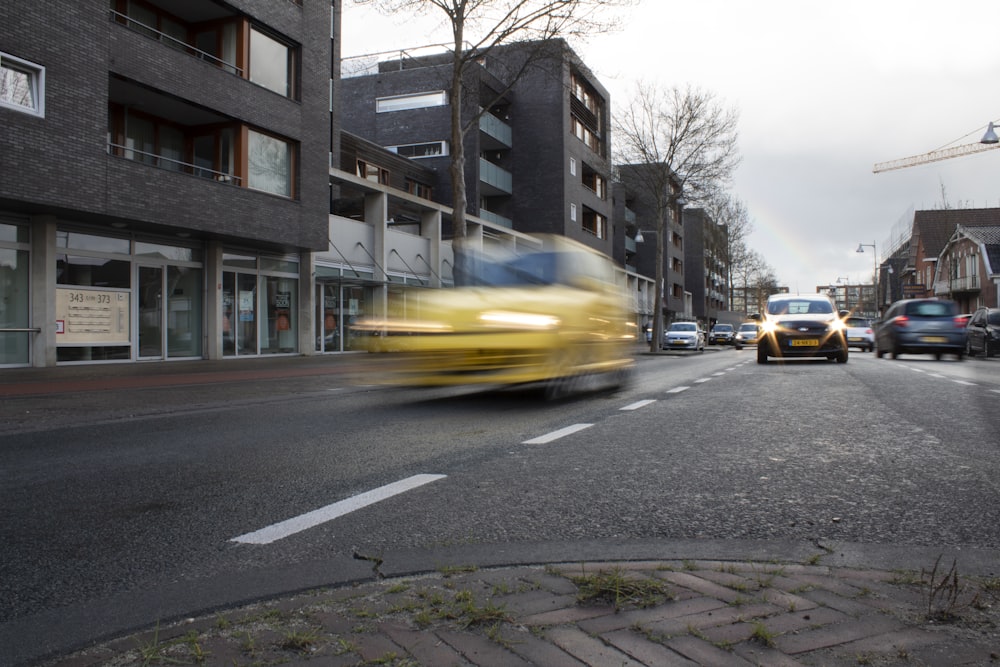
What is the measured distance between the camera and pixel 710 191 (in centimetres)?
4112

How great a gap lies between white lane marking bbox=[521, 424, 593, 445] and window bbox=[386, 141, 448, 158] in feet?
119

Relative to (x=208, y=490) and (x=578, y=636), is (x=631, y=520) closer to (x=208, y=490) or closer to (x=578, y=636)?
(x=578, y=636)

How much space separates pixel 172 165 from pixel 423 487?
1843 centimetres

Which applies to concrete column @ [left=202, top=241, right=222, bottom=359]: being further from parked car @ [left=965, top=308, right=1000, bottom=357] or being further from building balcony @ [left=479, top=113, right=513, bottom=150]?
parked car @ [left=965, top=308, right=1000, bottom=357]

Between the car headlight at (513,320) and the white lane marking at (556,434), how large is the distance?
1.79 m

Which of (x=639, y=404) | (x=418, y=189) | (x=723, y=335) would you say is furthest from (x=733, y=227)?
(x=639, y=404)

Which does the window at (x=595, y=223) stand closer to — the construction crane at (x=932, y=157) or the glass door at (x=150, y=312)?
the glass door at (x=150, y=312)

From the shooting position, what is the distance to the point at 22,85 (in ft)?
50.7

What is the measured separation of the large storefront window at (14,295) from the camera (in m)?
16.4

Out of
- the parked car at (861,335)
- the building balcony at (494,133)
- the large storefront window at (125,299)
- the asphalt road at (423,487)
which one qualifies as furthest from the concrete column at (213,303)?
the parked car at (861,335)

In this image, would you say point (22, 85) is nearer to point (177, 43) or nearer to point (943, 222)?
point (177, 43)

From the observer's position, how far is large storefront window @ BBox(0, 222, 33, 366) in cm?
1642

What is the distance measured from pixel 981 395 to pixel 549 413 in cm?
583

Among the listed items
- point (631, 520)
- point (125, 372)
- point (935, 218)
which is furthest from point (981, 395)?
point (935, 218)
